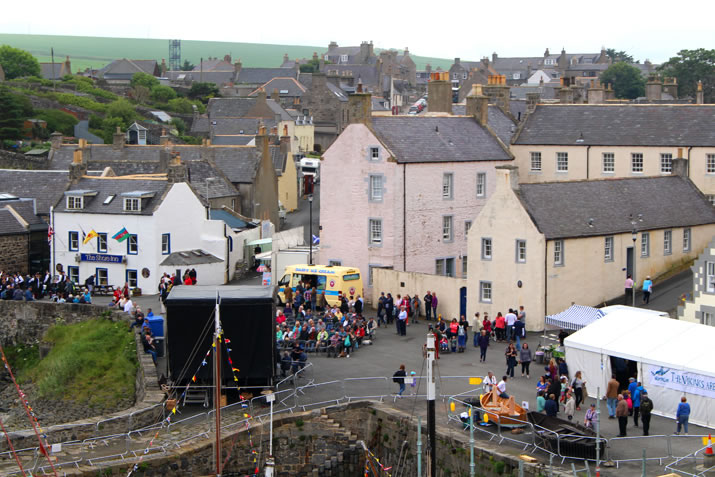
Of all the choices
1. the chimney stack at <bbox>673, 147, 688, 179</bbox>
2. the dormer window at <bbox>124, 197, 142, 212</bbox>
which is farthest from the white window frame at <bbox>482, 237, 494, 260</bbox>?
the dormer window at <bbox>124, 197, 142, 212</bbox>

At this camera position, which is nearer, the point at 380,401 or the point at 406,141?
the point at 380,401

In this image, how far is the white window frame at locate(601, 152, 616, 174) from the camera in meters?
51.7

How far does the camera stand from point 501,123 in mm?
54344

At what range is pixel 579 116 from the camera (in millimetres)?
54062

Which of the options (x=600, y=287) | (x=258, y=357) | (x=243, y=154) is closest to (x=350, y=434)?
(x=258, y=357)

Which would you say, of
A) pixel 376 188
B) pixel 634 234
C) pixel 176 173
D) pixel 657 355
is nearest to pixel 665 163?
pixel 634 234

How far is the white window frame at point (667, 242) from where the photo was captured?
41912mm

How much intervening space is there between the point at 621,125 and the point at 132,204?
23169mm

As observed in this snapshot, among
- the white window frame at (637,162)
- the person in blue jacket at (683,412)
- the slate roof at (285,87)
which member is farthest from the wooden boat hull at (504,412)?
the slate roof at (285,87)

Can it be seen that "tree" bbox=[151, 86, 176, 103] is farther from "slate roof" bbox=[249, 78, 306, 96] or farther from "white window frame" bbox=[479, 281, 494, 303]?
"white window frame" bbox=[479, 281, 494, 303]

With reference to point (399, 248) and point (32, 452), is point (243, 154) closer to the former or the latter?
point (399, 248)

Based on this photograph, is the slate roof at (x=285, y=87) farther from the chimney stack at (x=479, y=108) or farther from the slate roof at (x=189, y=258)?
the slate roof at (x=189, y=258)

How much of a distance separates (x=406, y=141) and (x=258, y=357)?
741 inches

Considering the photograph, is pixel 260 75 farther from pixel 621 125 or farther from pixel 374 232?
pixel 374 232
